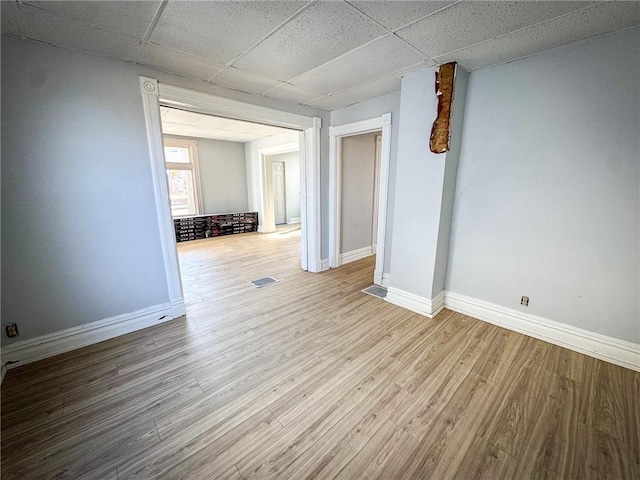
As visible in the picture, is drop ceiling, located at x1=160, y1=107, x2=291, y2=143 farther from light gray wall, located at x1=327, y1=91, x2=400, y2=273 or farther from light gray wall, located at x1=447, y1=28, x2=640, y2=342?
light gray wall, located at x1=447, y1=28, x2=640, y2=342

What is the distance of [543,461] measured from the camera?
1339mm

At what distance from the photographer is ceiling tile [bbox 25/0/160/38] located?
1.50 m

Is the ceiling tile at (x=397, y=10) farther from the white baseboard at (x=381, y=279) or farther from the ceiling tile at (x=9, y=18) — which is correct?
the white baseboard at (x=381, y=279)

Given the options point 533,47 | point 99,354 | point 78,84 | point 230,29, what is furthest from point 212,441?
point 533,47

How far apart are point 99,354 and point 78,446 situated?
37.3 inches

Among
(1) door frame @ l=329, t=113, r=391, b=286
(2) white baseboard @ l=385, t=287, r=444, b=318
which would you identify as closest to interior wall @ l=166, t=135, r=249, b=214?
(1) door frame @ l=329, t=113, r=391, b=286

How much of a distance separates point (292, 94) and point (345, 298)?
101 inches

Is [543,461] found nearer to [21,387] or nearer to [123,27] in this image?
[21,387]

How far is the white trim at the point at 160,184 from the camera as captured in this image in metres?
2.34

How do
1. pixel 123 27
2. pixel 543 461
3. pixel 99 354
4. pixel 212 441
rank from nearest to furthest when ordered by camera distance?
pixel 543 461 → pixel 212 441 → pixel 123 27 → pixel 99 354

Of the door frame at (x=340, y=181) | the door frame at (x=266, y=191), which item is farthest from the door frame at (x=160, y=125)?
the door frame at (x=266, y=191)

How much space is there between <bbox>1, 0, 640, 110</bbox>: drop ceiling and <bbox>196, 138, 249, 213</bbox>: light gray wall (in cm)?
471

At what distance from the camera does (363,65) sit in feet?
7.72

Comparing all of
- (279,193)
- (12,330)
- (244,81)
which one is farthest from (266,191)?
(12,330)
